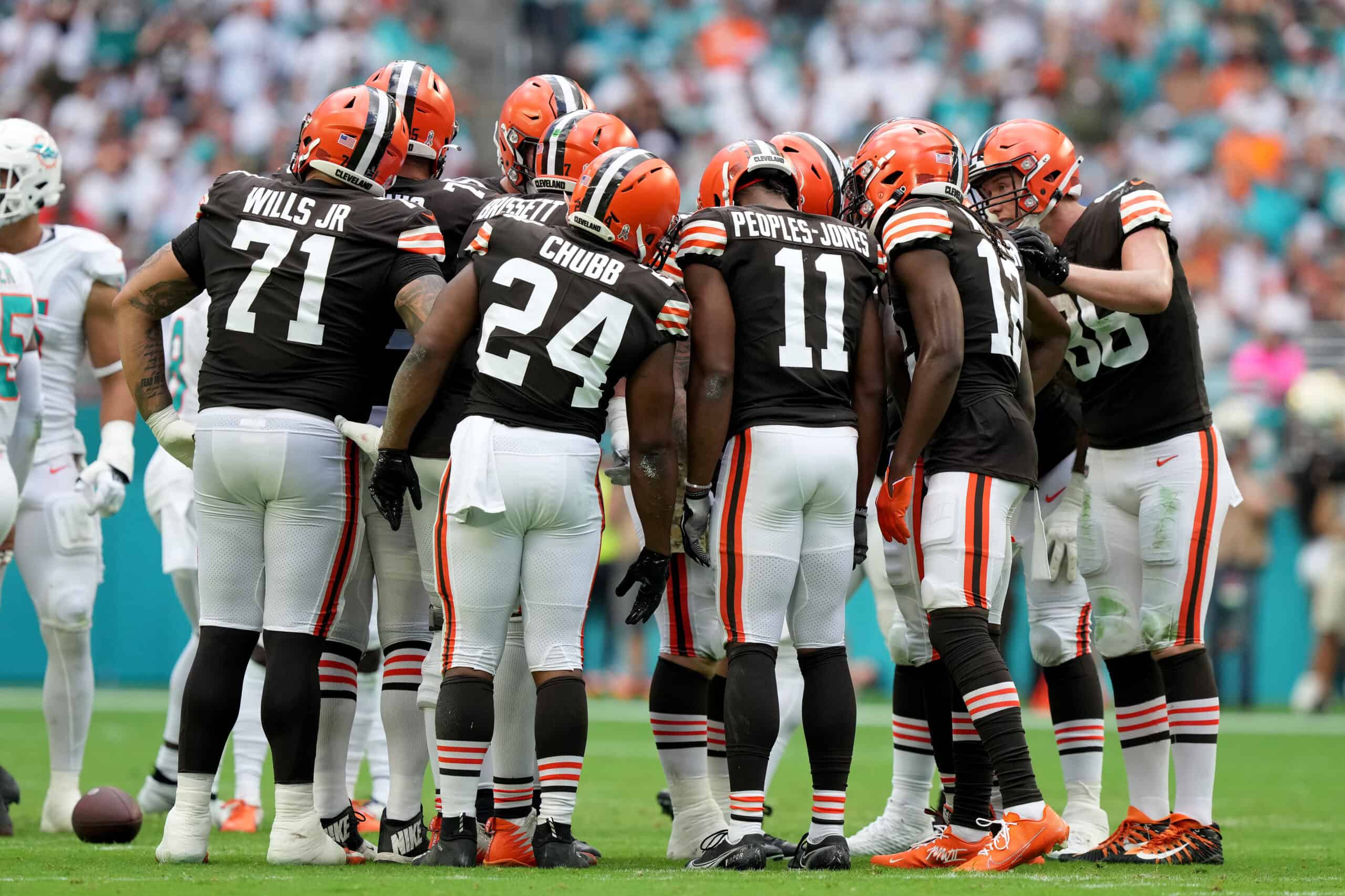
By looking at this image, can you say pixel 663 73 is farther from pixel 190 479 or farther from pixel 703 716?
pixel 703 716

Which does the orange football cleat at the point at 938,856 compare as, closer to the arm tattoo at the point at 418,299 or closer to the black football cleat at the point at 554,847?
the black football cleat at the point at 554,847

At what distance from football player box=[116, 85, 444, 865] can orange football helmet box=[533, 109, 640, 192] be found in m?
0.58

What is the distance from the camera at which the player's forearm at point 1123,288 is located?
5.81 meters

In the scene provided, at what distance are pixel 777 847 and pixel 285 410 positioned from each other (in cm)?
216

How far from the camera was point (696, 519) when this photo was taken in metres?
5.54

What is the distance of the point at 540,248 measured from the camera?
532cm

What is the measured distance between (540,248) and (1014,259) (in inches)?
64.8

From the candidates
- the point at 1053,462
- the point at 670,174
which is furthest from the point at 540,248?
the point at 1053,462

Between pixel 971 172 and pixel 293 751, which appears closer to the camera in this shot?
pixel 293 751

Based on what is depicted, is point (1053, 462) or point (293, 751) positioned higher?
point (1053, 462)

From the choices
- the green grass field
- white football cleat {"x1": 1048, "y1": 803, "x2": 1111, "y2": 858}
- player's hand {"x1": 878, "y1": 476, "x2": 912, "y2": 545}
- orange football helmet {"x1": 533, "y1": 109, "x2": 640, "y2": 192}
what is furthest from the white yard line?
orange football helmet {"x1": 533, "y1": 109, "x2": 640, "y2": 192}

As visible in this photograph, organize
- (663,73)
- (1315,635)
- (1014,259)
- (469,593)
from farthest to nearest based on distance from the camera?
(663,73), (1315,635), (1014,259), (469,593)

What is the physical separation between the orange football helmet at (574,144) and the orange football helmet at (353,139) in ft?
1.89

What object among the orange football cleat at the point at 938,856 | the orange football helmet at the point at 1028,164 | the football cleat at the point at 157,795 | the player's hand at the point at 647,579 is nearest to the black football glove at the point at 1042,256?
the orange football helmet at the point at 1028,164
